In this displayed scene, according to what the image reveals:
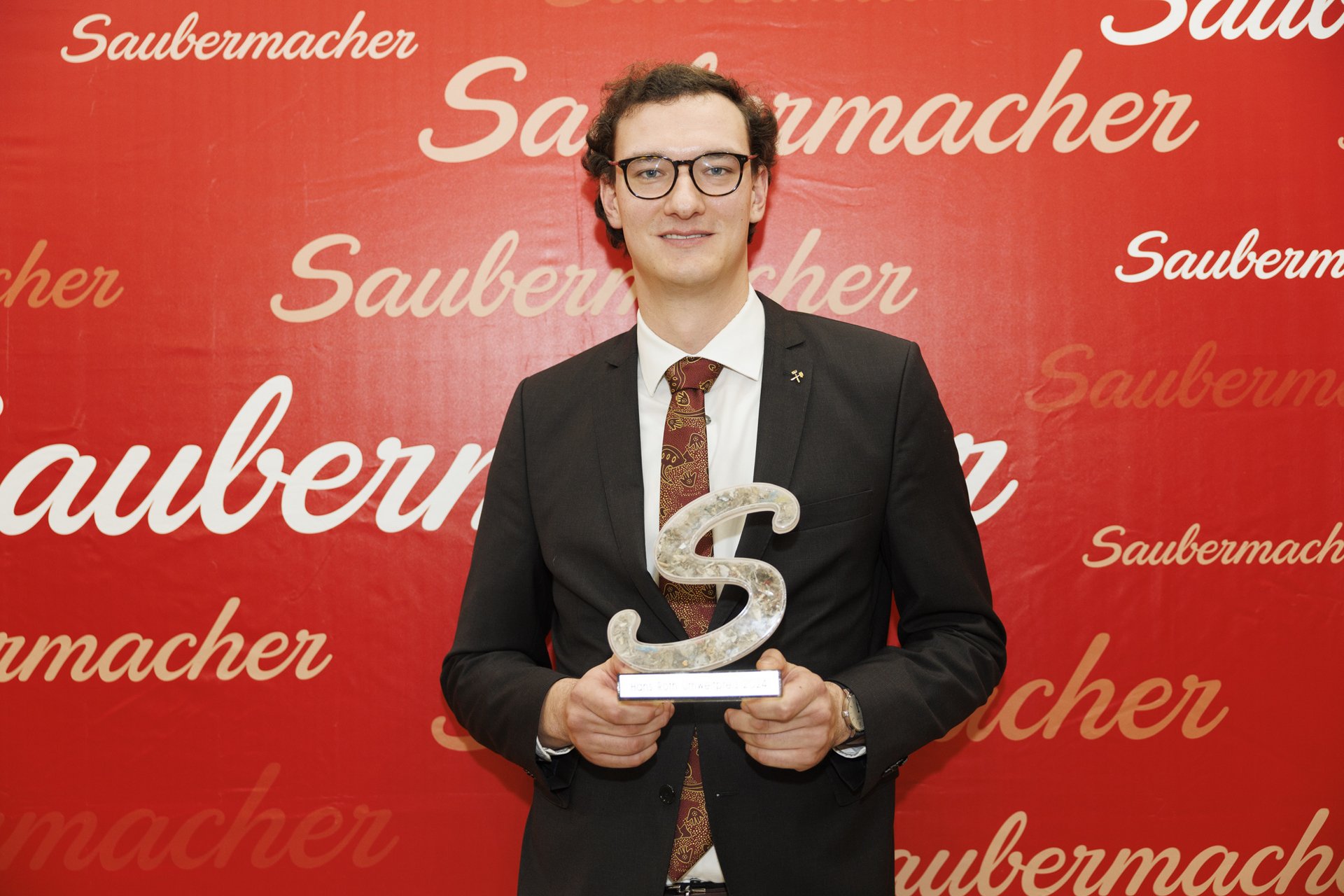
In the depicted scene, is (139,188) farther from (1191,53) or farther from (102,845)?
(1191,53)

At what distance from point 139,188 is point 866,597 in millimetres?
1665

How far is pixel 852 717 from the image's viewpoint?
51.6 inches

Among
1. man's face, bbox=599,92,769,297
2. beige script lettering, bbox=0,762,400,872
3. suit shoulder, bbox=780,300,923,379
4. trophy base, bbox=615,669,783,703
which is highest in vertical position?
man's face, bbox=599,92,769,297

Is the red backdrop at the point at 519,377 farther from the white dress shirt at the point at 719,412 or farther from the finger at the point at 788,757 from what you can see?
the finger at the point at 788,757

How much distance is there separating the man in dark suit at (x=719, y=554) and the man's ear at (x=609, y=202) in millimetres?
74

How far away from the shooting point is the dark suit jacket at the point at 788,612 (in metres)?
1.37

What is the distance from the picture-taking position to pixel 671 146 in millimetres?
1527

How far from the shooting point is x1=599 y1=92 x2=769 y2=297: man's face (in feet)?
4.93

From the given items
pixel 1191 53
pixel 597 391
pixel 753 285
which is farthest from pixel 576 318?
pixel 1191 53

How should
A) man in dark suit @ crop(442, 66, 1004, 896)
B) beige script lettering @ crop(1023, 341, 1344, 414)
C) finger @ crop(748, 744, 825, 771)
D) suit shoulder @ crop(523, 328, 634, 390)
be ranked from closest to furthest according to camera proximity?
finger @ crop(748, 744, 825, 771) → man in dark suit @ crop(442, 66, 1004, 896) → suit shoulder @ crop(523, 328, 634, 390) → beige script lettering @ crop(1023, 341, 1344, 414)

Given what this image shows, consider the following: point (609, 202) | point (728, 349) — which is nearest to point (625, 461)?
point (728, 349)

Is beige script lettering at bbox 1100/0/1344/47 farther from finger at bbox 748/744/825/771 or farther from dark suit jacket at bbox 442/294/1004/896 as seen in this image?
finger at bbox 748/744/825/771

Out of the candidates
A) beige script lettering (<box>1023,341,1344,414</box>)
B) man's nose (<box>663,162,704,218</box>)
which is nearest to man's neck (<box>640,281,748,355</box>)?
man's nose (<box>663,162,704,218</box>)

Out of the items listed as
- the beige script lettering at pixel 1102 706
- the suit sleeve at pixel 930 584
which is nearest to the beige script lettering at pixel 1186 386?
the beige script lettering at pixel 1102 706
